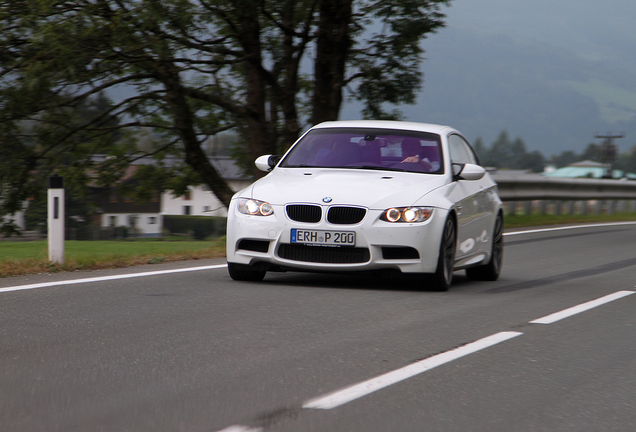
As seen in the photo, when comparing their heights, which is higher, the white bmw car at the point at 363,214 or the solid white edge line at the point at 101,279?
the white bmw car at the point at 363,214

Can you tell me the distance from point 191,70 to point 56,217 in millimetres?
8366

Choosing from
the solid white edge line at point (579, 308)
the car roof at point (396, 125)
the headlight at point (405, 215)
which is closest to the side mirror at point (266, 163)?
the car roof at point (396, 125)

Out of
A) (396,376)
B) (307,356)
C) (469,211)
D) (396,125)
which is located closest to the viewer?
(396,376)

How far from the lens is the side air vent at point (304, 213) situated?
752cm

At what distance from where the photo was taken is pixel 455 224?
807cm

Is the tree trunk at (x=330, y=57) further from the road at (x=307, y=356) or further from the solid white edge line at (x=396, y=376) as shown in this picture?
the solid white edge line at (x=396, y=376)

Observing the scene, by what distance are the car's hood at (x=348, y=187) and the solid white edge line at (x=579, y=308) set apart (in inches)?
62.1

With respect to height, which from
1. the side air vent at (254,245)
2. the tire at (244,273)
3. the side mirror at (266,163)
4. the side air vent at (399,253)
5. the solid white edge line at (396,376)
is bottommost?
the solid white edge line at (396,376)

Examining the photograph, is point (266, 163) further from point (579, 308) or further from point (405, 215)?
point (579, 308)

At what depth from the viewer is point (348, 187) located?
7703mm

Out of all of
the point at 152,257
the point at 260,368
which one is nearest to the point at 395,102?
the point at 152,257

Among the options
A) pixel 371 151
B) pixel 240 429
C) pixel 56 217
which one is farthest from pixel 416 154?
pixel 240 429

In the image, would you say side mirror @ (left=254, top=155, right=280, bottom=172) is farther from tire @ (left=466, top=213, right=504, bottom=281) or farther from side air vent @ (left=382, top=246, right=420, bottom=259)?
tire @ (left=466, top=213, right=504, bottom=281)

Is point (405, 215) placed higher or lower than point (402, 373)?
higher
